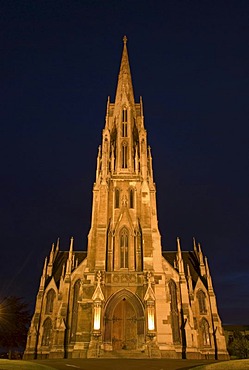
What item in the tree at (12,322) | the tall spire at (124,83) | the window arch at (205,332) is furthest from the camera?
the tall spire at (124,83)

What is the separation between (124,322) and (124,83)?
1360 inches

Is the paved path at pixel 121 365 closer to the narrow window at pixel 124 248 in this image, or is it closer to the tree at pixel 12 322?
the tree at pixel 12 322

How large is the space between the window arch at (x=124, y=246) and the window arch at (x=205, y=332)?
12640mm

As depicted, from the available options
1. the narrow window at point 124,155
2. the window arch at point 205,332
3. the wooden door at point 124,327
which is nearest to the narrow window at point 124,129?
the narrow window at point 124,155

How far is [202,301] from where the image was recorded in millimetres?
38125

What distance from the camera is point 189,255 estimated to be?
45219 millimetres

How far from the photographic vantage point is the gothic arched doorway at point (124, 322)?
97.6 ft

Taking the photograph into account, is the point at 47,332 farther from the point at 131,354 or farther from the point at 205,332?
the point at 205,332

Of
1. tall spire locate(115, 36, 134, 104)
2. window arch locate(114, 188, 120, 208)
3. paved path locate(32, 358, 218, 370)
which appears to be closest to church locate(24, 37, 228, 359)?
window arch locate(114, 188, 120, 208)

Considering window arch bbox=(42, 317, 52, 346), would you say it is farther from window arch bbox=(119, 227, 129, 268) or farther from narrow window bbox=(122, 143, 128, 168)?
narrow window bbox=(122, 143, 128, 168)

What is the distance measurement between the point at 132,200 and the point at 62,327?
16306 mm

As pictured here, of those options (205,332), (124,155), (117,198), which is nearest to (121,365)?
(205,332)

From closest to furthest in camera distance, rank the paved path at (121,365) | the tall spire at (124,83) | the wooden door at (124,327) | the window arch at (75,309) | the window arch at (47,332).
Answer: the paved path at (121,365), the wooden door at (124,327), the window arch at (75,309), the window arch at (47,332), the tall spire at (124,83)

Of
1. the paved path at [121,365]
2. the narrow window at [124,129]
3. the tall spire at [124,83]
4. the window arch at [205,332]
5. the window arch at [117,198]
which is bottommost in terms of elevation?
the paved path at [121,365]
